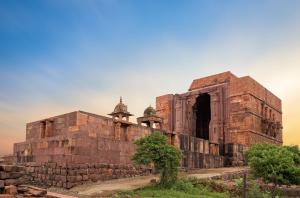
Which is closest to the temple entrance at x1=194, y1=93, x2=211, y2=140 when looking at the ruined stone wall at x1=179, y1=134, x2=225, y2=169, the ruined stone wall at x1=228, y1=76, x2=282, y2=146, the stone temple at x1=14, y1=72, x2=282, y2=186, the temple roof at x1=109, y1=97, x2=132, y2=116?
the stone temple at x1=14, y1=72, x2=282, y2=186

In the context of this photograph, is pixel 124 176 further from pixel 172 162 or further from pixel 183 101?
pixel 183 101

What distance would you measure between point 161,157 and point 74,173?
354 cm

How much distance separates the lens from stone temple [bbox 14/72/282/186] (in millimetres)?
14758

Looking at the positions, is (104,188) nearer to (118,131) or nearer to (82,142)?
(82,142)

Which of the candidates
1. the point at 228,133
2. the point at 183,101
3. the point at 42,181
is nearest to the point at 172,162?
the point at 42,181

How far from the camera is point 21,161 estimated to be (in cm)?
1706

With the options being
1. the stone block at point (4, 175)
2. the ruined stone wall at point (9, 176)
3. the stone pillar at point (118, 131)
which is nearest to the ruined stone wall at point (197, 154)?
the stone pillar at point (118, 131)

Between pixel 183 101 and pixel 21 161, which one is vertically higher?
pixel 183 101

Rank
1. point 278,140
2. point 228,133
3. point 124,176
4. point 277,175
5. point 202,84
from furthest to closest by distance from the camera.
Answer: point 278,140 < point 202,84 < point 228,133 < point 124,176 < point 277,175

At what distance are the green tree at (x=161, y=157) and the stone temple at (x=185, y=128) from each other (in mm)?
2557

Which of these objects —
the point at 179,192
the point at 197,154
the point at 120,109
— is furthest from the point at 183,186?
the point at 120,109

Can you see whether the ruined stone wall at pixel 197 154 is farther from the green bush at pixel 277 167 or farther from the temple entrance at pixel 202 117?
the temple entrance at pixel 202 117

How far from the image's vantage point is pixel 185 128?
2870 cm

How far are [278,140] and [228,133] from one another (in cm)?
723
